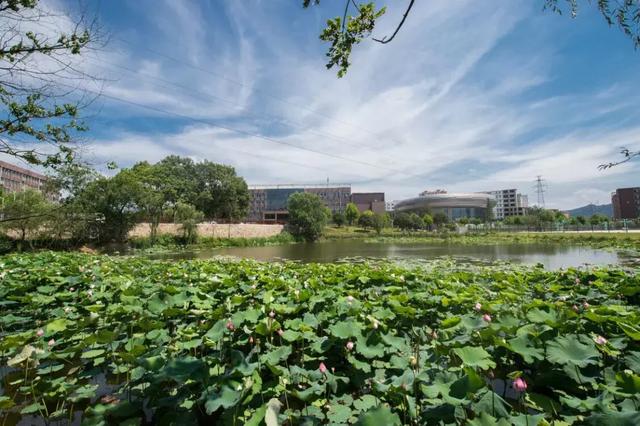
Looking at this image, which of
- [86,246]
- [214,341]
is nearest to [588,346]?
[214,341]

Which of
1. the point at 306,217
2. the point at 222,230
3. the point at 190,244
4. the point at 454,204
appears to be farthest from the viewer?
the point at 454,204

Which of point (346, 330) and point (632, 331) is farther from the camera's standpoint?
point (346, 330)

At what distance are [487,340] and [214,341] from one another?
6.16 feet

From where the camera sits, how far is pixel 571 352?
70.8 inches

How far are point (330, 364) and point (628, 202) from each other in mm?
109406

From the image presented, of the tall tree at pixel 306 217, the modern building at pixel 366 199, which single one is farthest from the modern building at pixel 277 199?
the tall tree at pixel 306 217

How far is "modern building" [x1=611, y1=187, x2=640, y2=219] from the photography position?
76.5 metres

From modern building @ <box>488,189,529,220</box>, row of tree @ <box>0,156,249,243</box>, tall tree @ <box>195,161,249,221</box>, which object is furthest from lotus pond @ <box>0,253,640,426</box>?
modern building @ <box>488,189,529,220</box>

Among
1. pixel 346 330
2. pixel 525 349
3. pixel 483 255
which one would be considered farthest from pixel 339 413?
pixel 483 255

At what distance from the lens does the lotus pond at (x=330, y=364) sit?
5.00 feet

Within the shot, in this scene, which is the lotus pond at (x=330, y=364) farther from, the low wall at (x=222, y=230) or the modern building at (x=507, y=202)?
the modern building at (x=507, y=202)

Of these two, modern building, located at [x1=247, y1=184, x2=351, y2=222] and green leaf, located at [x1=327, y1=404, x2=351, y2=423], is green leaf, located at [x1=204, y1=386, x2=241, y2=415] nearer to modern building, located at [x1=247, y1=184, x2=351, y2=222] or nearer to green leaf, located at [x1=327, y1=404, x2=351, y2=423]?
green leaf, located at [x1=327, y1=404, x2=351, y2=423]

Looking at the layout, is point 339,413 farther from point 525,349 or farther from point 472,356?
point 525,349

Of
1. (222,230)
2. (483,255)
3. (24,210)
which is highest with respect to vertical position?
(24,210)
